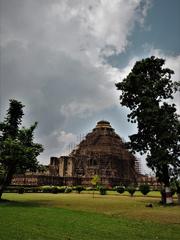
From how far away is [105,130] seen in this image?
81500 mm

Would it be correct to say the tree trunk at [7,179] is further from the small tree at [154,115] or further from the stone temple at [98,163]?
the stone temple at [98,163]

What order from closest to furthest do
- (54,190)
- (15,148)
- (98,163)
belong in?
1. (15,148)
2. (54,190)
3. (98,163)

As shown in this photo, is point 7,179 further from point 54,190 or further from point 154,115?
point 54,190

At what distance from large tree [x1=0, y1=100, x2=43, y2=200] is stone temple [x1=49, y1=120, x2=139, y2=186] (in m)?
39.7

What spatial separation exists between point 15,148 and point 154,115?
11692mm

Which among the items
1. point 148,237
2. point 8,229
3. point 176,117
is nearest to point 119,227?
point 148,237

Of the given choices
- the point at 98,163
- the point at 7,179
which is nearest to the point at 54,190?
the point at 7,179

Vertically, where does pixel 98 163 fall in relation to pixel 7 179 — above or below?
above

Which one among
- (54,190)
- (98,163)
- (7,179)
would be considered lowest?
(54,190)

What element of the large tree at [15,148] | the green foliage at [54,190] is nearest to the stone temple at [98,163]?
the green foliage at [54,190]

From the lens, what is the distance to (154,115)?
2567 centimetres

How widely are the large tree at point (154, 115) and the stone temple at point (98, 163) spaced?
4172cm

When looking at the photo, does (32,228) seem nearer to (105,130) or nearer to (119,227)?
(119,227)

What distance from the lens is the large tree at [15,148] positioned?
80.3 feet
